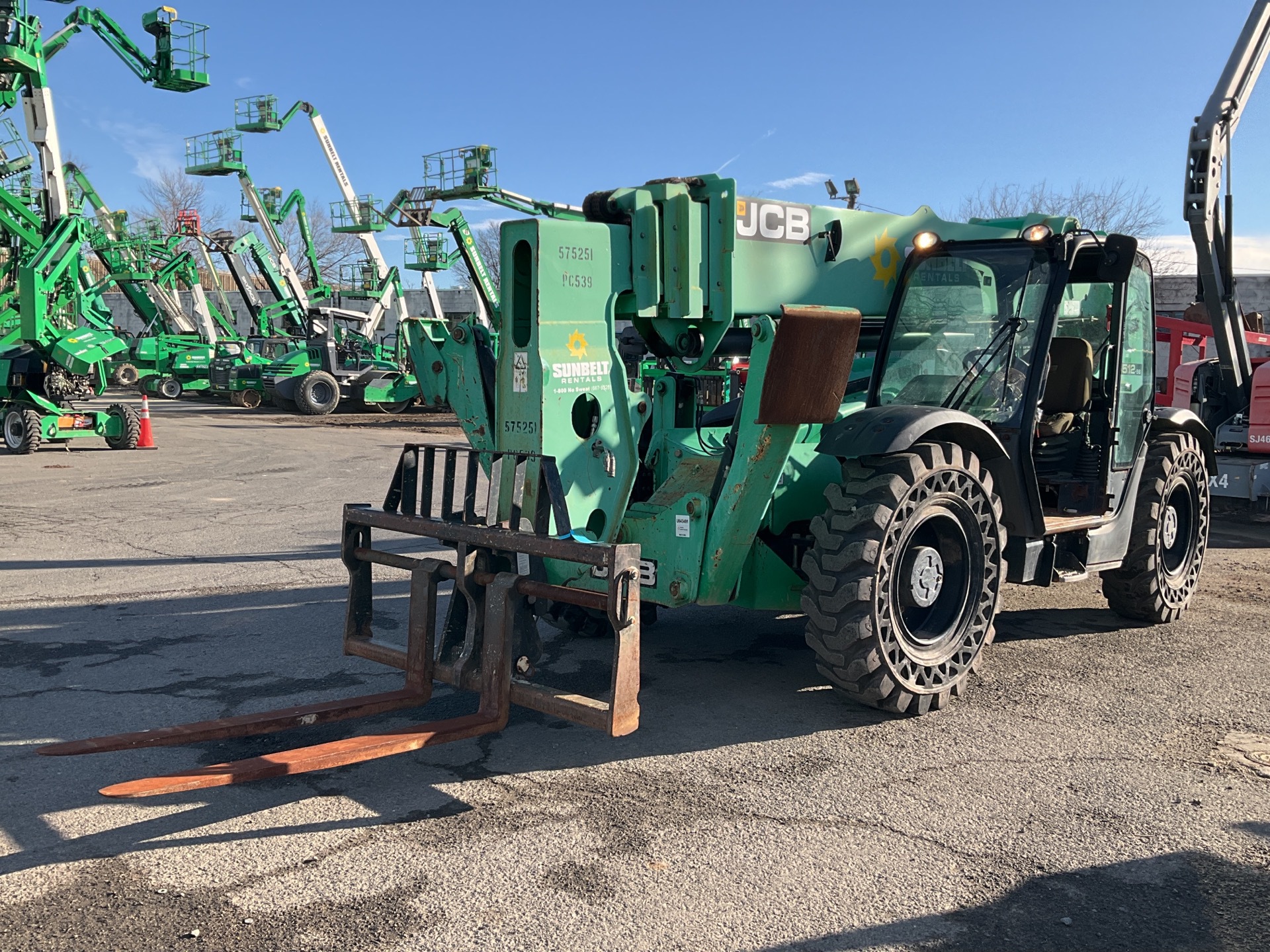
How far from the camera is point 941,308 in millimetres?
6230

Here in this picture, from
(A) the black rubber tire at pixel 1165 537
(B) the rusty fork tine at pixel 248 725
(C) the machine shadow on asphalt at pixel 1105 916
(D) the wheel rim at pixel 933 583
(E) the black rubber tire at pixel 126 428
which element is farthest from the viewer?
(E) the black rubber tire at pixel 126 428

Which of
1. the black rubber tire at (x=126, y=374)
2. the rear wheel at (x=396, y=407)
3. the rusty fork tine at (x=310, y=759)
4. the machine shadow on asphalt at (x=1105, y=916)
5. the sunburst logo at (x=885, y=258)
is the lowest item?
the machine shadow on asphalt at (x=1105, y=916)

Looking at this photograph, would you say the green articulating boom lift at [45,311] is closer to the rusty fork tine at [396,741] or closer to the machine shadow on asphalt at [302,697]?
the machine shadow on asphalt at [302,697]

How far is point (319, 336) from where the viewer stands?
33625mm

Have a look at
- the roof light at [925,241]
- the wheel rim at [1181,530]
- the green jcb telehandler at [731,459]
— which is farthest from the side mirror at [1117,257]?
the wheel rim at [1181,530]

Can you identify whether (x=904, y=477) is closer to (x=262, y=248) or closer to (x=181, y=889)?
(x=181, y=889)

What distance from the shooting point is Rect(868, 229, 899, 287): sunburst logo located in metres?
6.12

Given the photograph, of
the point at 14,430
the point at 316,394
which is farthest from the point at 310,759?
the point at 316,394

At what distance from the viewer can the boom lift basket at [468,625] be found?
4.31 metres

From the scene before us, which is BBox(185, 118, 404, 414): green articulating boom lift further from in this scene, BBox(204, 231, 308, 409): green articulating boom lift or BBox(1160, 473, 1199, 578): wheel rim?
BBox(1160, 473, 1199, 578): wheel rim

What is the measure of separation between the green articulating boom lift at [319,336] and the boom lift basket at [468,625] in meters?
25.8

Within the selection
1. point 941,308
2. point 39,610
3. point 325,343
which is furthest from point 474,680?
point 325,343

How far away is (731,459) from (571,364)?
0.87 metres

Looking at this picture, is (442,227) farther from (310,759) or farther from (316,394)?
(310,759)
